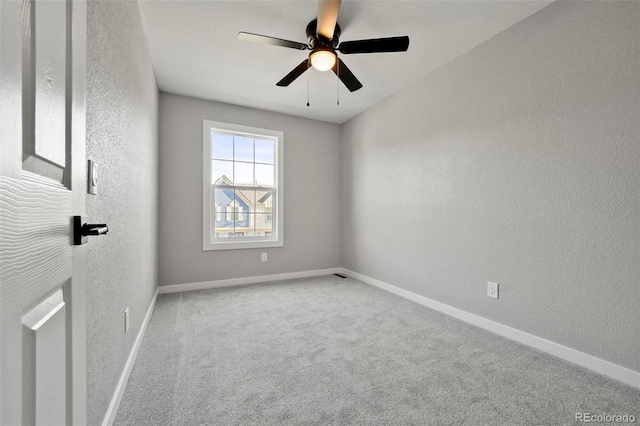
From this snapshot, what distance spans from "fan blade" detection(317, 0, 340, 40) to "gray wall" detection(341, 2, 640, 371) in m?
1.45

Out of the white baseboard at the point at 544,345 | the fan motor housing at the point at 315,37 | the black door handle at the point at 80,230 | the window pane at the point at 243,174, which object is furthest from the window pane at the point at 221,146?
the black door handle at the point at 80,230

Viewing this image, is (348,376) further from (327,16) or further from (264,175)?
(264,175)

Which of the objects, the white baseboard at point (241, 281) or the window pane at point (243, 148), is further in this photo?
the window pane at point (243, 148)

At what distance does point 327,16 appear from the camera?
1.85 meters

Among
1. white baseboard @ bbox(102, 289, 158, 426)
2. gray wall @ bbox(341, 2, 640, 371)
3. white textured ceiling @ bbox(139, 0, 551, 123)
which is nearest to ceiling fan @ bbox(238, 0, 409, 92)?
white textured ceiling @ bbox(139, 0, 551, 123)

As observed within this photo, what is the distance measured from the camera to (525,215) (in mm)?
2215

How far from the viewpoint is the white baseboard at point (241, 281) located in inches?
139

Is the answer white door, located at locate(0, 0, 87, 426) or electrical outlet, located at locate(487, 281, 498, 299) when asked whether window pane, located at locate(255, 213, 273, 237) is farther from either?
white door, located at locate(0, 0, 87, 426)

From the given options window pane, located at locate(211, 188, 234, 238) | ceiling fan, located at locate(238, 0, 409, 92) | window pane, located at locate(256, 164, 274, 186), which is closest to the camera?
ceiling fan, located at locate(238, 0, 409, 92)

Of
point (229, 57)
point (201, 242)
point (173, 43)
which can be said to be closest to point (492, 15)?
point (229, 57)

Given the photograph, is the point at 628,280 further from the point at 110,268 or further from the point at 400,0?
the point at 110,268

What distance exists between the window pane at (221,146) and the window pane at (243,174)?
0.57 feet

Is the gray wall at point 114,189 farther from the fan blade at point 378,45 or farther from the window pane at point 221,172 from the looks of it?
the window pane at point 221,172

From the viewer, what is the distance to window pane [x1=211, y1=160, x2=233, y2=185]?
12.8ft
